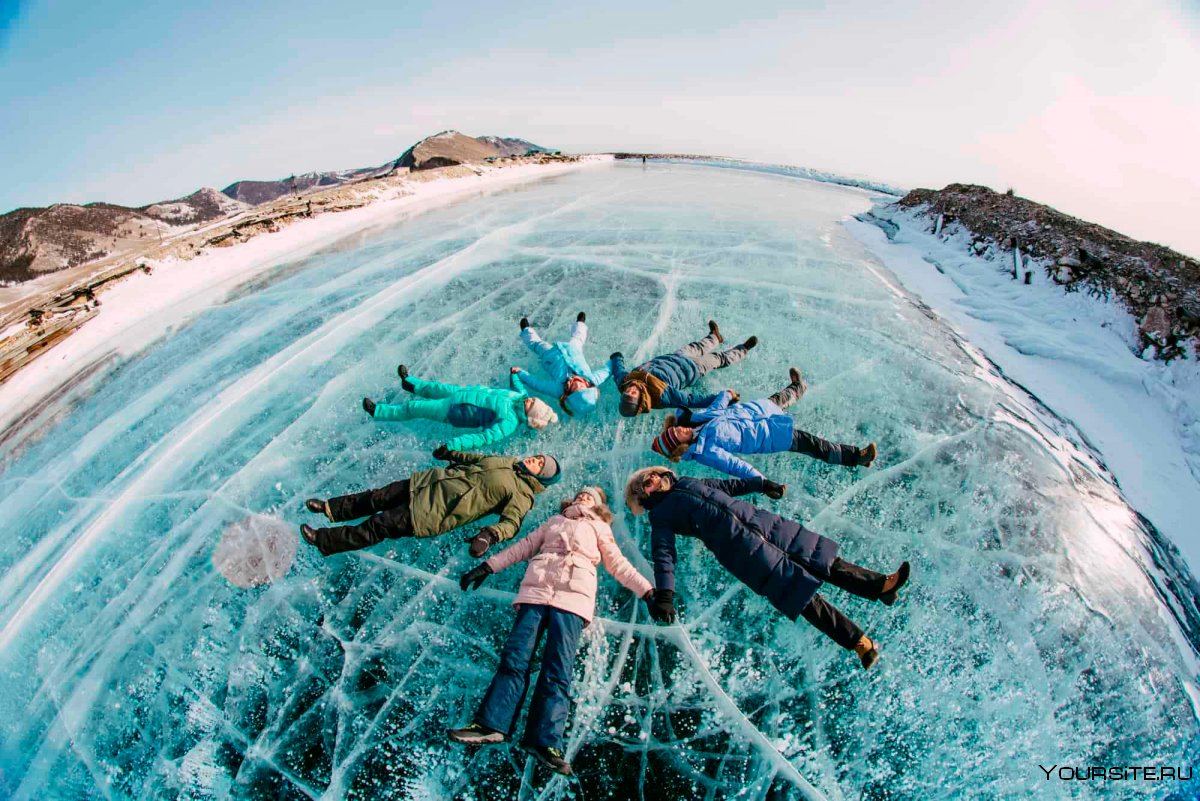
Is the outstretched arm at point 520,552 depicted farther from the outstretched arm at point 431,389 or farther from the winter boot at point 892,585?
the winter boot at point 892,585

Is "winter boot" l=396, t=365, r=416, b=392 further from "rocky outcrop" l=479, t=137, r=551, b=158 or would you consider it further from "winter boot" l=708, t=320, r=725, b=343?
"rocky outcrop" l=479, t=137, r=551, b=158

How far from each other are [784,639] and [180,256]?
32.3 feet

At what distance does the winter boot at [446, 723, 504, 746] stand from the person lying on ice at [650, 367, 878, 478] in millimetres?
2017

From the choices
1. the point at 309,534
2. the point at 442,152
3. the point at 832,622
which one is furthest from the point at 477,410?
the point at 442,152

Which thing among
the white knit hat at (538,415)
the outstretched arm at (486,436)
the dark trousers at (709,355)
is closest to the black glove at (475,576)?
the outstretched arm at (486,436)

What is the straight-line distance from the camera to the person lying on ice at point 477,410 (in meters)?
3.78

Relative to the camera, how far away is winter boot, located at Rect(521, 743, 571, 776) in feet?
6.80

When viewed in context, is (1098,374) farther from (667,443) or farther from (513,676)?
(513,676)

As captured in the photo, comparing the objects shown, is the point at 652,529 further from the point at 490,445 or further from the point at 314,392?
the point at 314,392

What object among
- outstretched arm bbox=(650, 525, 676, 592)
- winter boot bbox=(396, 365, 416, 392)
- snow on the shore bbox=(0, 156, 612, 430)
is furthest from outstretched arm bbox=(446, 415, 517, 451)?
snow on the shore bbox=(0, 156, 612, 430)

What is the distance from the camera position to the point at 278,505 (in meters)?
3.46

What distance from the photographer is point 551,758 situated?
208cm

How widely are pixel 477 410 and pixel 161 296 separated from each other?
20.3ft

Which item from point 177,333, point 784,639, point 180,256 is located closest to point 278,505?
point 784,639
